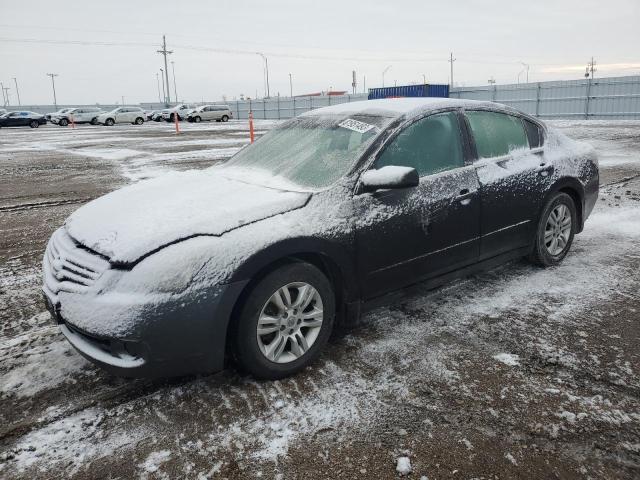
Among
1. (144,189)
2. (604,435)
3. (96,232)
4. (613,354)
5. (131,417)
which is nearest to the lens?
(604,435)

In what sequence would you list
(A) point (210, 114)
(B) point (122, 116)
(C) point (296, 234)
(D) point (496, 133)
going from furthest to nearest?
1. (A) point (210, 114)
2. (B) point (122, 116)
3. (D) point (496, 133)
4. (C) point (296, 234)

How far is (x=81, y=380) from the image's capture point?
2951 millimetres

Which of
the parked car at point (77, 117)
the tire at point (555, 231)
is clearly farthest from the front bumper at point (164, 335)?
the parked car at point (77, 117)

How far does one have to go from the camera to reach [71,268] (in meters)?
2.76

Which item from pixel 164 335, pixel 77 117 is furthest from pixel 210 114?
pixel 164 335

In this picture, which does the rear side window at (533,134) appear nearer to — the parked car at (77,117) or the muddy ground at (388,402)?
the muddy ground at (388,402)

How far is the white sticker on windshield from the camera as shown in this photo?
354cm

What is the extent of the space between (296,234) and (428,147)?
1.38 m

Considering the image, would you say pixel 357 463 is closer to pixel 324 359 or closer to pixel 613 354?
pixel 324 359

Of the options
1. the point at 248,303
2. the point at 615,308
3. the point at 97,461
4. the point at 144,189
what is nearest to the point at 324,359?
the point at 248,303

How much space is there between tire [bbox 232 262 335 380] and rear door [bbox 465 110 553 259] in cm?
159

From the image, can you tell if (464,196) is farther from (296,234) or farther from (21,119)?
(21,119)

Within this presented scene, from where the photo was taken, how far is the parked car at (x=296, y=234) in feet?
8.34

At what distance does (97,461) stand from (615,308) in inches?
143
